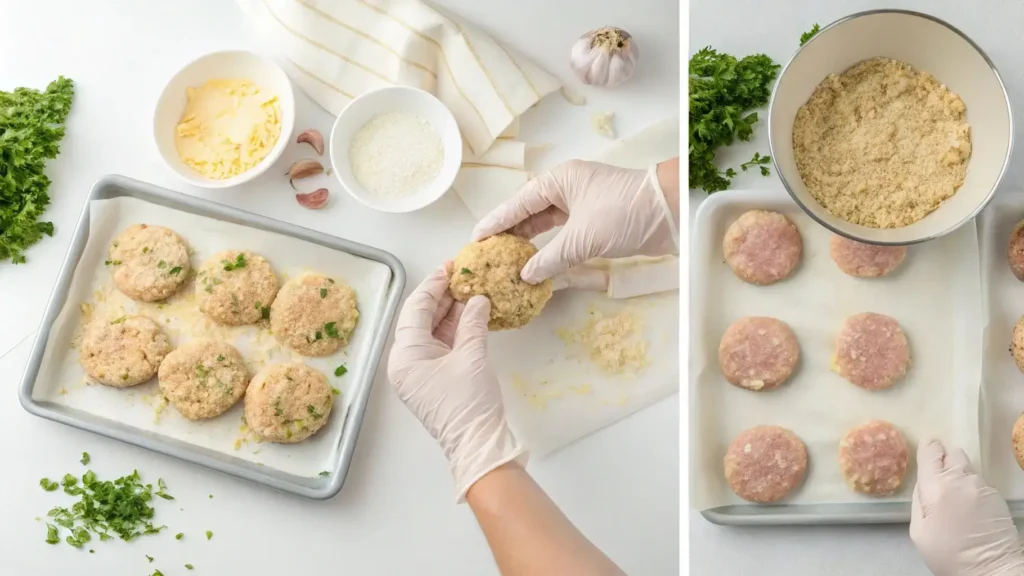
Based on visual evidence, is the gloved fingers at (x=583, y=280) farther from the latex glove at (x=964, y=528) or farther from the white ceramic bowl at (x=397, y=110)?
the latex glove at (x=964, y=528)

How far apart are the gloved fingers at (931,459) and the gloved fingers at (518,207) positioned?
1.98ft

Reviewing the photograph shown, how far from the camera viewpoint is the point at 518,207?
1108 mm

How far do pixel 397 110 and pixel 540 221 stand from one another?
11.8 inches

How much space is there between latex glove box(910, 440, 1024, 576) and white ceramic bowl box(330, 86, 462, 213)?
2.56ft

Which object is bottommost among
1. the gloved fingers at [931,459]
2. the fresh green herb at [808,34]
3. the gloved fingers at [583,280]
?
the gloved fingers at [931,459]

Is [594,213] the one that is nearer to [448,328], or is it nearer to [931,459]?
[448,328]

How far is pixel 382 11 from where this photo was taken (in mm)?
1203

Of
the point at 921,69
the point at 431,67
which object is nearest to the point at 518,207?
the point at 431,67

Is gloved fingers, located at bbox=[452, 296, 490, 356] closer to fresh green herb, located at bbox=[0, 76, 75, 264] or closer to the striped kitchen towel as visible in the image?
the striped kitchen towel

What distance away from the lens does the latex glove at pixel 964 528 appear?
32.3 inches

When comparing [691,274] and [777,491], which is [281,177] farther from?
[777,491]

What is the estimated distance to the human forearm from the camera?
3.10ft

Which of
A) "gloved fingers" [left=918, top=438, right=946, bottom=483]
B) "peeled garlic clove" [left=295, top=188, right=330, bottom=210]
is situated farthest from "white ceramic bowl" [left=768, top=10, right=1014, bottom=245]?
"peeled garlic clove" [left=295, top=188, right=330, bottom=210]

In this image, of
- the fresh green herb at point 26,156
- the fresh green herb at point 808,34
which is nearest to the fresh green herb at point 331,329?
the fresh green herb at point 26,156
